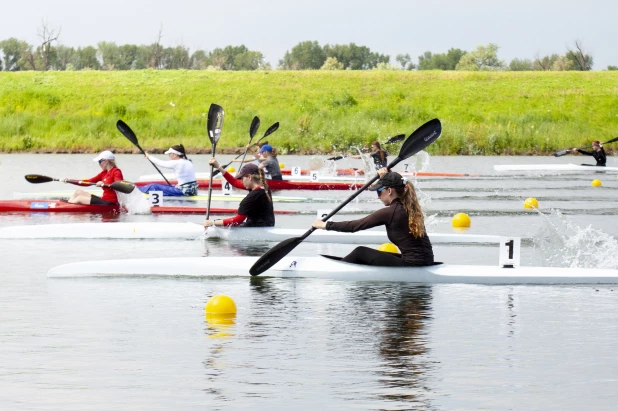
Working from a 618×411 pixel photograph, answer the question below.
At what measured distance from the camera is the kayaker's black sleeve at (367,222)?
1073cm

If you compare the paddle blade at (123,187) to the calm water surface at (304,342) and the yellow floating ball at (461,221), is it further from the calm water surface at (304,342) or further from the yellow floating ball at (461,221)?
the yellow floating ball at (461,221)

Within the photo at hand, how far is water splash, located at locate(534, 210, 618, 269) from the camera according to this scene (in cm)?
1359

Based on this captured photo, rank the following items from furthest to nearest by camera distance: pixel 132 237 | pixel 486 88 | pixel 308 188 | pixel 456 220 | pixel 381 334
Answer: pixel 486 88 < pixel 308 188 < pixel 456 220 < pixel 132 237 < pixel 381 334

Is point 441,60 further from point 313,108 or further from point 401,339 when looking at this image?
point 401,339

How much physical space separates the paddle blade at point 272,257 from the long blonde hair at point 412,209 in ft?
4.59

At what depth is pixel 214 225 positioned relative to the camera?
15148 mm

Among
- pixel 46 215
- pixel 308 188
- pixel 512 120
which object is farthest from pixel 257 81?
pixel 46 215

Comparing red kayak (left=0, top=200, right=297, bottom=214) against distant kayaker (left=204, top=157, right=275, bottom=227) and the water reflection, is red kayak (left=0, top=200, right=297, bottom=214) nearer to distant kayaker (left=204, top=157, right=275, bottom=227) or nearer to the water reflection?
distant kayaker (left=204, top=157, right=275, bottom=227)

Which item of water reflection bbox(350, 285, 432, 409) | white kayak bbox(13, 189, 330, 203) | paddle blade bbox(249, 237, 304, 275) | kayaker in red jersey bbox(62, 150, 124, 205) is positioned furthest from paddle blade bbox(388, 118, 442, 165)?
white kayak bbox(13, 189, 330, 203)

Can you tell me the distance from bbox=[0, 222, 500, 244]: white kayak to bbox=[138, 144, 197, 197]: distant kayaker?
3.90m

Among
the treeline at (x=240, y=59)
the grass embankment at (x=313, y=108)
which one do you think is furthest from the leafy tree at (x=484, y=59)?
the grass embankment at (x=313, y=108)

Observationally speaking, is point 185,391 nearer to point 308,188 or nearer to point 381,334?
point 381,334

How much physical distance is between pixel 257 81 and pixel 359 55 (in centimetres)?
8418

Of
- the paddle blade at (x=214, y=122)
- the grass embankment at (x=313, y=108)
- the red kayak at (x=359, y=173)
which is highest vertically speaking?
the grass embankment at (x=313, y=108)
